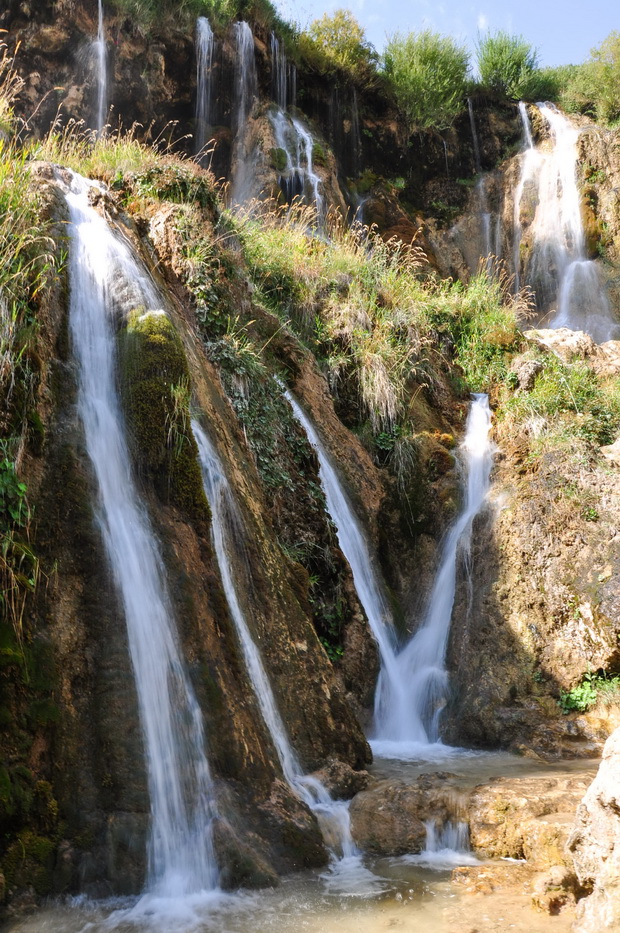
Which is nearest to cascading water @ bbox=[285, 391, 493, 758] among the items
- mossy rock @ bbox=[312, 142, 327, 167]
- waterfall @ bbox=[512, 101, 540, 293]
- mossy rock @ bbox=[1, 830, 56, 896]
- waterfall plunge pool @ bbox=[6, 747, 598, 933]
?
waterfall plunge pool @ bbox=[6, 747, 598, 933]

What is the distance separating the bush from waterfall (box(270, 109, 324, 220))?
22.5ft

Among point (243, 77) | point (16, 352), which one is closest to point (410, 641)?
point (16, 352)

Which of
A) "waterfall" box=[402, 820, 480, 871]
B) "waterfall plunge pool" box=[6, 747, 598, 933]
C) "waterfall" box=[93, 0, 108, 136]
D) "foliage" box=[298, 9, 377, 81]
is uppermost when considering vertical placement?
"foliage" box=[298, 9, 377, 81]

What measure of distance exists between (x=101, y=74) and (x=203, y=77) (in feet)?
7.43

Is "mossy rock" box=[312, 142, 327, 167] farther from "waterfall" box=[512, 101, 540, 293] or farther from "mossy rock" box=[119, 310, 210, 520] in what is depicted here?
"mossy rock" box=[119, 310, 210, 520]

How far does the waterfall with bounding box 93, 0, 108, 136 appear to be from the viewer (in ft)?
42.7

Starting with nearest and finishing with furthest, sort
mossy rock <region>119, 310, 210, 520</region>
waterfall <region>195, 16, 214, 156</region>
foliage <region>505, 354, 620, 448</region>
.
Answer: mossy rock <region>119, 310, 210, 520</region>
foliage <region>505, 354, 620, 448</region>
waterfall <region>195, 16, 214, 156</region>

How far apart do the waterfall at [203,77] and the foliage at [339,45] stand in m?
2.98

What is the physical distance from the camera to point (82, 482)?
409 cm

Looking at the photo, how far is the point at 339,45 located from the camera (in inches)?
667

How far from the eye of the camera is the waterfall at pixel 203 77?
1426 cm

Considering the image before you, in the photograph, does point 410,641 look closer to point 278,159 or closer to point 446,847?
point 446,847

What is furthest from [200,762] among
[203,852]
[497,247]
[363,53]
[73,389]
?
[363,53]

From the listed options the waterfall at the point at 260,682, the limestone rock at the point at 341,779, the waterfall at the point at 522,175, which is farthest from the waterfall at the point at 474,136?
the limestone rock at the point at 341,779
